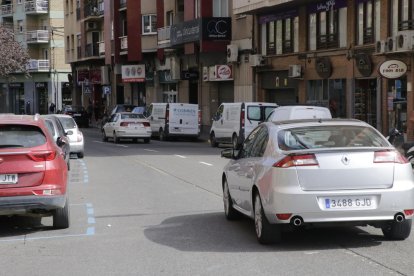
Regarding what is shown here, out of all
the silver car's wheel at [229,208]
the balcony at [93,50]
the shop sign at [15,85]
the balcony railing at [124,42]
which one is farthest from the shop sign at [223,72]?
the shop sign at [15,85]

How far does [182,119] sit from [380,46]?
12073 mm

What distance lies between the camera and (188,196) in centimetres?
1339

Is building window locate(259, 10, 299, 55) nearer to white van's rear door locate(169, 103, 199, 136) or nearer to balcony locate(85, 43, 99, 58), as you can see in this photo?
white van's rear door locate(169, 103, 199, 136)

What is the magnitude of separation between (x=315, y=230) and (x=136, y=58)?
43.5 meters

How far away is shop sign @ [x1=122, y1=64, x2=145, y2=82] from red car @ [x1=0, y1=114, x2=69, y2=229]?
4403cm

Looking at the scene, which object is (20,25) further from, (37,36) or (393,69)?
(393,69)

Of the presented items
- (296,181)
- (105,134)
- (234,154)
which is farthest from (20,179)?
(105,134)

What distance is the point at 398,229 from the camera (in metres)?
8.38

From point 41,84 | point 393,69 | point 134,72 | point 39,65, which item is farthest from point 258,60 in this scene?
point 41,84

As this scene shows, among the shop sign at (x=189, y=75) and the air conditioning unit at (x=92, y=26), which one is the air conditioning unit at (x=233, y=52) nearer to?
the shop sign at (x=189, y=75)

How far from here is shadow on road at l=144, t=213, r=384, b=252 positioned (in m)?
8.27

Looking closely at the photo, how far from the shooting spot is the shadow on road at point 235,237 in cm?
827

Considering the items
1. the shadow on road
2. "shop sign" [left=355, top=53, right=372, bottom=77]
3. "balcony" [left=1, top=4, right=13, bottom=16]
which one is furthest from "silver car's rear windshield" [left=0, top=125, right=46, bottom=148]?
"balcony" [left=1, top=4, right=13, bottom=16]

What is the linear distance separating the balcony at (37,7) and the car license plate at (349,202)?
242ft
